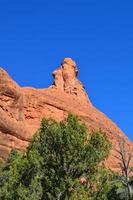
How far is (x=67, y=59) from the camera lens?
104 m

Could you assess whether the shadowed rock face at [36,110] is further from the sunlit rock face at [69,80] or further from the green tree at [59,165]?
the green tree at [59,165]

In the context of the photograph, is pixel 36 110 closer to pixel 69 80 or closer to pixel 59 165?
pixel 69 80

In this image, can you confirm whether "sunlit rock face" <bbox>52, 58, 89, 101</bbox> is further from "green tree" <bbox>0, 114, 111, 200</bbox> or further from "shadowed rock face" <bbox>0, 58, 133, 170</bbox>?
"green tree" <bbox>0, 114, 111, 200</bbox>

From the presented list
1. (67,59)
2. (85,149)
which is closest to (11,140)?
(85,149)

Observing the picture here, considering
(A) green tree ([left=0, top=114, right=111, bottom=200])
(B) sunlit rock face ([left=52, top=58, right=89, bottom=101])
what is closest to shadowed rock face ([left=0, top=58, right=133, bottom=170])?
(B) sunlit rock face ([left=52, top=58, right=89, bottom=101])

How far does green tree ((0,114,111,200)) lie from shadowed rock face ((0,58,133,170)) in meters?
24.8

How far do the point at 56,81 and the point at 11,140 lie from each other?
115 ft

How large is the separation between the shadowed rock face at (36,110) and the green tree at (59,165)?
24.8 m

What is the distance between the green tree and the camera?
34906 mm

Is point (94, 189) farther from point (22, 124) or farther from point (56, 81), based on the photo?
point (56, 81)

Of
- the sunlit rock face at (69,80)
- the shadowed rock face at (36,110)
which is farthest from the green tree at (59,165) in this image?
the sunlit rock face at (69,80)

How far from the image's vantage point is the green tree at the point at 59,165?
3491 centimetres

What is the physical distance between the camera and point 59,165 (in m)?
36.3

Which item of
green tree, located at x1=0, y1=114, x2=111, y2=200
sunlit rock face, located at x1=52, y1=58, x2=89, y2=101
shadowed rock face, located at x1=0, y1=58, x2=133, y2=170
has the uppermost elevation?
sunlit rock face, located at x1=52, y1=58, x2=89, y2=101
